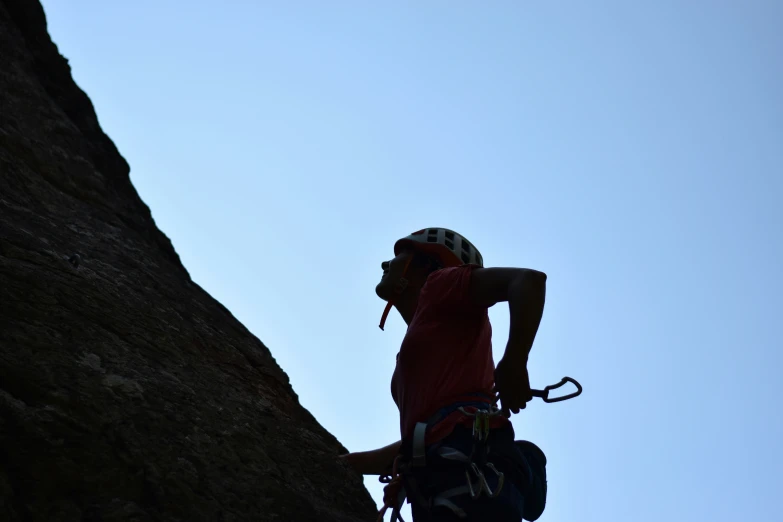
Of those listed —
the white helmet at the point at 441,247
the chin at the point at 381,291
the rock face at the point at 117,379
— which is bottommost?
the rock face at the point at 117,379

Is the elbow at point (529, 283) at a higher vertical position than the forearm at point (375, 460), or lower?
higher

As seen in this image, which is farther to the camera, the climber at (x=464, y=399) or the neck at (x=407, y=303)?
the neck at (x=407, y=303)

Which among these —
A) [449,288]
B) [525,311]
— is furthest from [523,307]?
[449,288]

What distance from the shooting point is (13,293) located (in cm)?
396

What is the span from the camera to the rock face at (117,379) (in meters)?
3.25

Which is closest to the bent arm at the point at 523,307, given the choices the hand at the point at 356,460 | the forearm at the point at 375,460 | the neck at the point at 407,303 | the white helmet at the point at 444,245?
the white helmet at the point at 444,245

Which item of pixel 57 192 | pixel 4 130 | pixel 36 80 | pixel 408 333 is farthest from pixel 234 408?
pixel 36 80

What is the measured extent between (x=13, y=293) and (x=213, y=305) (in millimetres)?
2659

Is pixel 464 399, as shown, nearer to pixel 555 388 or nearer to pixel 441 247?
pixel 555 388

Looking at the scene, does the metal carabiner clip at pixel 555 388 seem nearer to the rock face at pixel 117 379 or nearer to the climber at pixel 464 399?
the climber at pixel 464 399

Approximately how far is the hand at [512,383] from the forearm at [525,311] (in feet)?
0.12

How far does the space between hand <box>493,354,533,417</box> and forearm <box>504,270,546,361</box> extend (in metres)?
0.04

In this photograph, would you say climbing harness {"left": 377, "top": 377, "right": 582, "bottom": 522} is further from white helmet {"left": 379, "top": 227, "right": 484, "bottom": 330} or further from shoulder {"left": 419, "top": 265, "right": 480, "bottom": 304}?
white helmet {"left": 379, "top": 227, "right": 484, "bottom": 330}

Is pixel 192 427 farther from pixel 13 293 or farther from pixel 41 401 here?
pixel 13 293
